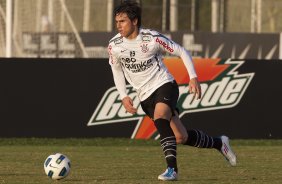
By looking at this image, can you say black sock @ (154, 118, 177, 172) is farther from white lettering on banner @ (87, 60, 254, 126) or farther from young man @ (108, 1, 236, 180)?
white lettering on banner @ (87, 60, 254, 126)

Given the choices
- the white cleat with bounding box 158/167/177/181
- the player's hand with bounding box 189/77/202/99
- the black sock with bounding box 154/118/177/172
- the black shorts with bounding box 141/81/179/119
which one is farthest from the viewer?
the black shorts with bounding box 141/81/179/119

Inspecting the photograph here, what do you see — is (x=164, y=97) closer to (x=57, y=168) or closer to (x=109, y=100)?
(x=57, y=168)

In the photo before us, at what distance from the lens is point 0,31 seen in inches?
909

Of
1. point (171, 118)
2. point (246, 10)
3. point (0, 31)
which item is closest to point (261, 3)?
point (246, 10)

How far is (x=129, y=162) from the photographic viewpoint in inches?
611

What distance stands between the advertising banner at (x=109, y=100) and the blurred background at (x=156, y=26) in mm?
2863

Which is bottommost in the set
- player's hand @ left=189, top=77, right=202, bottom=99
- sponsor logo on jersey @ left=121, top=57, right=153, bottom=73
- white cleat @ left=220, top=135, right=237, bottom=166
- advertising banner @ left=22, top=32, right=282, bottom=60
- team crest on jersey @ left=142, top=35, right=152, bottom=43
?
advertising banner @ left=22, top=32, right=282, bottom=60

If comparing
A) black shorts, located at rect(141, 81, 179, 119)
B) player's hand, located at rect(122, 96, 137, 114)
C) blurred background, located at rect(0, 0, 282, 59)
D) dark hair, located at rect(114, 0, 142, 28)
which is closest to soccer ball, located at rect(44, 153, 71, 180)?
player's hand, located at rect(122, 96, 137, 114)

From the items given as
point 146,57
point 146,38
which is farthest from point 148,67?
point 146,38

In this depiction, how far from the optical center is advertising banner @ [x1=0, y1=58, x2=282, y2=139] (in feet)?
66.5

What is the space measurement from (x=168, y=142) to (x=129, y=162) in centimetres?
315

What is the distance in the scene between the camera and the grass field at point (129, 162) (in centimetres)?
1271

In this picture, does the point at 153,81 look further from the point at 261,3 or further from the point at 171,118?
the point at 261,3

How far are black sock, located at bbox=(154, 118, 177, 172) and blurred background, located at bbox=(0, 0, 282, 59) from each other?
10758 millimetres
